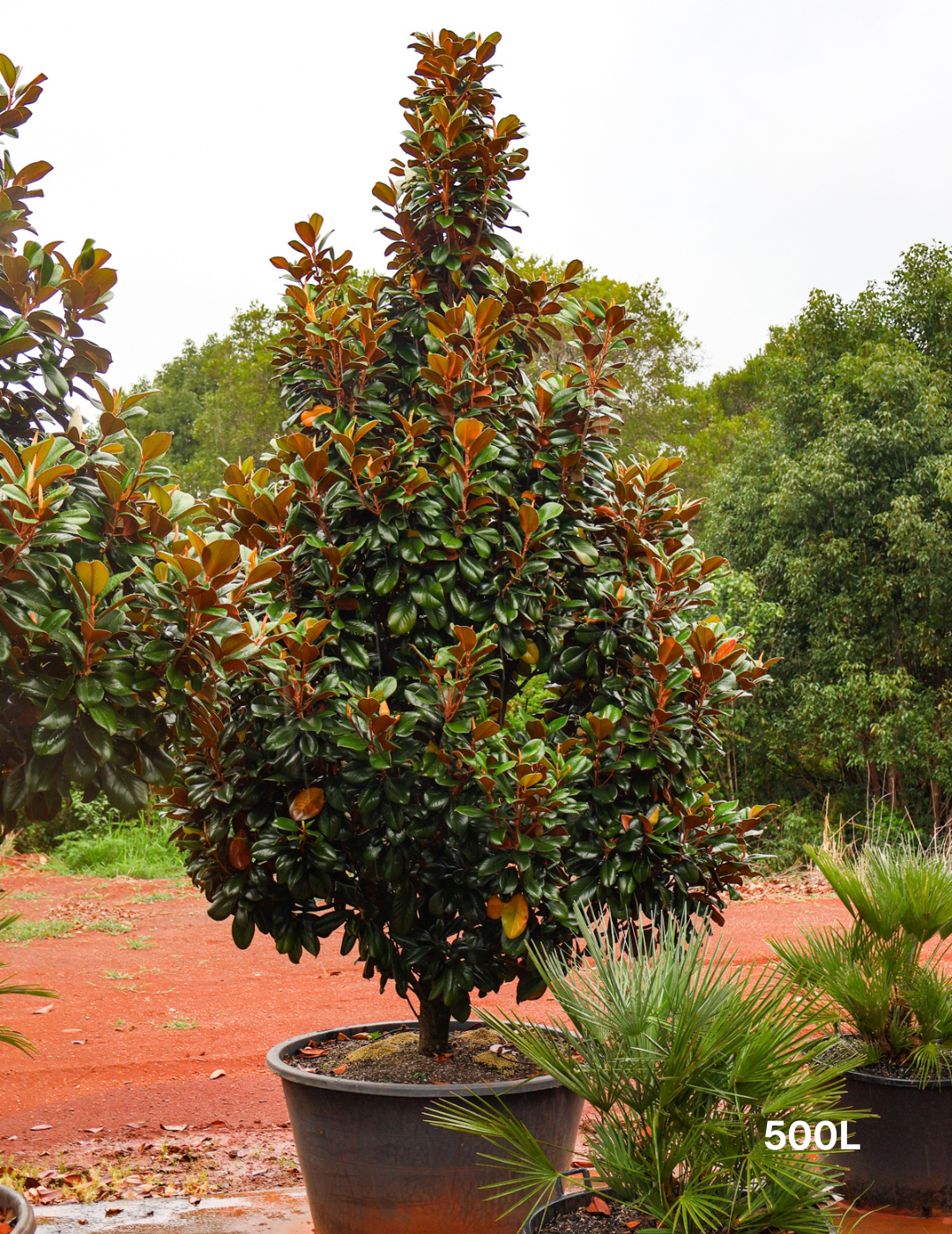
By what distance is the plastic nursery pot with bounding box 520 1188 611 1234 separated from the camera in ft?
6.80

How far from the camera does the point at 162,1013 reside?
6.45 meters

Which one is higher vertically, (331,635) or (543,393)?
(543,393)

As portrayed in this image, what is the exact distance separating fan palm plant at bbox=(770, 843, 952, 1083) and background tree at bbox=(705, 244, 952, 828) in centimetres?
986

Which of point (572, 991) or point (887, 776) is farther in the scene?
point (887, 776)

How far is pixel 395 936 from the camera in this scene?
9.83 feet

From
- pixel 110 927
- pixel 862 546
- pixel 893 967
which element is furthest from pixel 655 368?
pixel 893 967

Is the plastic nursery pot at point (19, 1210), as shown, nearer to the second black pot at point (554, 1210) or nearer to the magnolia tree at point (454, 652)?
the magnolia tree at point (454, 652)

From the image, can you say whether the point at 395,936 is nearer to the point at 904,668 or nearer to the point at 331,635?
the point at 331,635

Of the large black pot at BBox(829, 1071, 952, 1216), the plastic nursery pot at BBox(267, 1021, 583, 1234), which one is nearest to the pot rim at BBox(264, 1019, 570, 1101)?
the plastic nursery pot at BBox(267, 1021, 583, 1234)

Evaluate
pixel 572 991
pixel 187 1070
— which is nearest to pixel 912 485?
pixel 187 1070

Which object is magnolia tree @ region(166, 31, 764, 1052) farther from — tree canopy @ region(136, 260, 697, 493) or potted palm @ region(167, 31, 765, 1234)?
tree canopy @ region(136, 260, 697, 493)

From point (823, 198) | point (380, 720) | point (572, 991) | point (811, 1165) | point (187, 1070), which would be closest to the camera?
point (811, 1165)

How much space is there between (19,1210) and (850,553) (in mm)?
13073

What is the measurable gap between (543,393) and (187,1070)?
13.9 feet
